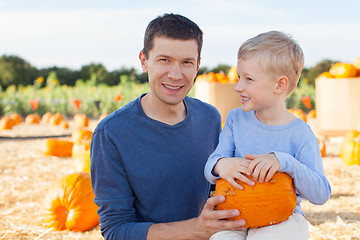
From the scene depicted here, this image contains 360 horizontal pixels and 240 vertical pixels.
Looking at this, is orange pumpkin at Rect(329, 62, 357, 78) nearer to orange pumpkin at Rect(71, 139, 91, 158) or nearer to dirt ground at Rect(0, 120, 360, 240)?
dirt ground at Rect(0, 120, 360, 240)

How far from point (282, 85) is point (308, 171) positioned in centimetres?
50

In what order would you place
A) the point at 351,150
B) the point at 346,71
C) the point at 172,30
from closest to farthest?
1. the point at 172,30
2. the point at 351,150
3. the point at 346,71

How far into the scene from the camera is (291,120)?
7.13 feet

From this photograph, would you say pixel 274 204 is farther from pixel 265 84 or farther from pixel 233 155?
pixel 265 84

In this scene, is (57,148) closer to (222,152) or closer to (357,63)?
(222,152)

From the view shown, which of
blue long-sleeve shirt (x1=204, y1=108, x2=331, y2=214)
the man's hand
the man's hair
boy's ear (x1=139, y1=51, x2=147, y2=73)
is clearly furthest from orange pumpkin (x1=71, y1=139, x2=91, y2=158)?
the man's hand

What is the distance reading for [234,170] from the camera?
1985mm

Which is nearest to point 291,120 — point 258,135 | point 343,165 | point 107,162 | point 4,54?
point 258,135

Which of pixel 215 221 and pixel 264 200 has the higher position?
pixel 264 200

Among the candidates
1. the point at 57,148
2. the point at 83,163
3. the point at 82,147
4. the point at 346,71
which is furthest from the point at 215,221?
the point at 346,71

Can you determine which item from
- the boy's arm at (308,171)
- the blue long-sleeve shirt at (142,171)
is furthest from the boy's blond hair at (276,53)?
the blue long-sleeve shirt at (142,171)

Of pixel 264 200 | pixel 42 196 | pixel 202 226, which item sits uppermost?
pixel 264 200

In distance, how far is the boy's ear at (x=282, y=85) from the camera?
2.13 m

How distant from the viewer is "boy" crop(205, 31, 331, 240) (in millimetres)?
1948
